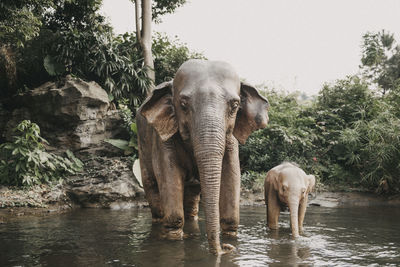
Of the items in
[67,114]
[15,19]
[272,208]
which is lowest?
[272,208]

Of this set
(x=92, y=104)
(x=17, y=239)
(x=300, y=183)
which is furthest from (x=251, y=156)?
(x=17, y=239)

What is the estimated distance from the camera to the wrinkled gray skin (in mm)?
4137

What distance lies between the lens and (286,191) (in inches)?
240

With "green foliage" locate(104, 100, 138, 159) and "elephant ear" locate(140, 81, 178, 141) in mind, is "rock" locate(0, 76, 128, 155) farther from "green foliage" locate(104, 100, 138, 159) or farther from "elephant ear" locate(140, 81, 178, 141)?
"elephant ear" locate(140, 81, 178, 141)

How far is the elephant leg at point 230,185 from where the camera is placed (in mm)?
5133

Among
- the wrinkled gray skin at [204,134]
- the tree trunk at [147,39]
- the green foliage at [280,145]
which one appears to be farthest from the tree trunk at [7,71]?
the wrinkled gray skin at [204,134]

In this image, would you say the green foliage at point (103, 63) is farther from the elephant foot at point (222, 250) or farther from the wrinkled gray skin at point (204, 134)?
the elephant foot at point (222, 250)

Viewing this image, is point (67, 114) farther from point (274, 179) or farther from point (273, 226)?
point (273, 226)

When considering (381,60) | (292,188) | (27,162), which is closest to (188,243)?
(292,188)

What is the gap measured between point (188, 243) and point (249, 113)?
6.25 ft

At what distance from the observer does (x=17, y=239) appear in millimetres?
5723

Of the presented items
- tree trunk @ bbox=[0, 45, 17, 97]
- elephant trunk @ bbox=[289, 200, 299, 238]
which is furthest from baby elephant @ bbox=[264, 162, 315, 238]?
tree trunk @ bbox=[0, 45, 17, 97]

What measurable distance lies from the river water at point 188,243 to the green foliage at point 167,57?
9890mm

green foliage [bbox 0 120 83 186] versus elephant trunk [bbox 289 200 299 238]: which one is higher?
green foliage [bbox 0 120 83 186]
